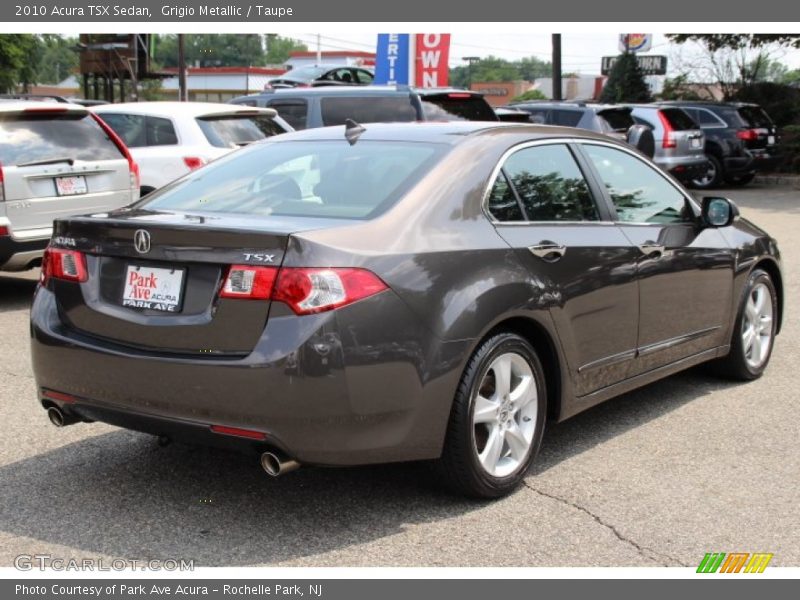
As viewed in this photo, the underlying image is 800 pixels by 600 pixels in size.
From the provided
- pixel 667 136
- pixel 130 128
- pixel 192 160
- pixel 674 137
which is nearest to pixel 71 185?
pixel 192 160

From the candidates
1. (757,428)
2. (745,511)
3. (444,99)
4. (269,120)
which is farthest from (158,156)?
(745,511)

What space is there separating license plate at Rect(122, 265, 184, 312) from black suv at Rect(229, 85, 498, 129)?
8506 millimetres

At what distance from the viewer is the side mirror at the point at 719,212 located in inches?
233

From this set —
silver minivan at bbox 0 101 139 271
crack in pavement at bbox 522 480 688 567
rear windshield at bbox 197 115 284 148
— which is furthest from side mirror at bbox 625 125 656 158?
crack in pavement at bbox 522 480 688 567

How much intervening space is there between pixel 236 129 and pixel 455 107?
2.91 m

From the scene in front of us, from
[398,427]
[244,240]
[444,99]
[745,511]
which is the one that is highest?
[444,99]

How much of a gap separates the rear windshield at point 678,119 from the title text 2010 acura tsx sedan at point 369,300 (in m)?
15.0

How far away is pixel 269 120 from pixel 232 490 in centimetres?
766

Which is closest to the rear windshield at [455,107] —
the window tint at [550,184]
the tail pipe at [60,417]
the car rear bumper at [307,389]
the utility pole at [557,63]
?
the window tint at [550,184]

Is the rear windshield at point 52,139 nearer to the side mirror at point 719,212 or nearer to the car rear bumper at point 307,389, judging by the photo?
the car rear bumper at point 307,389

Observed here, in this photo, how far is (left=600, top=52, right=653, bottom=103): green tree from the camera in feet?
98.7

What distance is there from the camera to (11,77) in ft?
225

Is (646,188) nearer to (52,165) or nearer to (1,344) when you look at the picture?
(1,344)

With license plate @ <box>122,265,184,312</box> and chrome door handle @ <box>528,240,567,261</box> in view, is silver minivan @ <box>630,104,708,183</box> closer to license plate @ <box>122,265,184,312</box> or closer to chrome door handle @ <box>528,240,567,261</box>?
chrome door handle @ <box>528,240,567,261</box>
